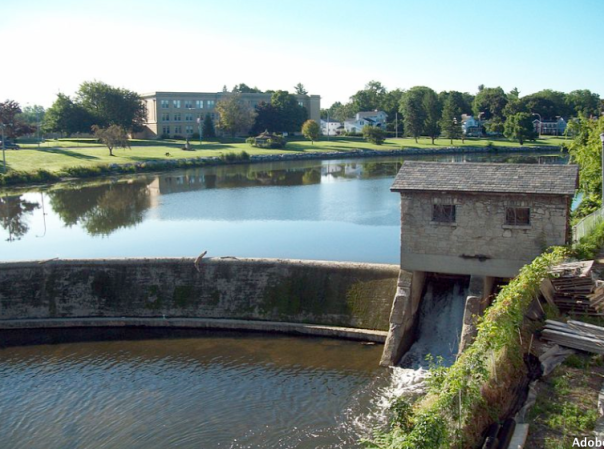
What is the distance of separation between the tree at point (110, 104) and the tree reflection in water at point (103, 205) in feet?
138

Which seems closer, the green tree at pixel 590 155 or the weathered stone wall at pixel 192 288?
the weathered stone wall at pixel 192 288

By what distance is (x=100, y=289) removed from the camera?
2562cm

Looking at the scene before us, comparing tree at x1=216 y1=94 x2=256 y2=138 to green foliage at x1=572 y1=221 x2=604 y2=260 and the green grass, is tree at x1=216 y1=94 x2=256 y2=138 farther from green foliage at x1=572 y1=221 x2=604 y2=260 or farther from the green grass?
green foliage at x1=572 y1=221 x2=604 y2=260

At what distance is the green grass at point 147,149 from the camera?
8125cm

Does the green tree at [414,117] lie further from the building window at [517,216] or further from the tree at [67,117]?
the building window at [517,216]

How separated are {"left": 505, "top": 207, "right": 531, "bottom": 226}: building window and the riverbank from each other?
5917 cm

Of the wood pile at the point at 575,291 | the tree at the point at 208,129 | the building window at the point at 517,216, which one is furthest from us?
the tree at the point at 208,129

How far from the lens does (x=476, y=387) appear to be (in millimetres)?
12797

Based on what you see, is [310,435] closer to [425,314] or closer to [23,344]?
[425,314]

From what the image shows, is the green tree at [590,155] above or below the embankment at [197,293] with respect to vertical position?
above

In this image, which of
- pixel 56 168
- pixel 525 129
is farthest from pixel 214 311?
pixel 525 129

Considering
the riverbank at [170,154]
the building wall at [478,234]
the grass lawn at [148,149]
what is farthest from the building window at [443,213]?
the grass lawn at [148,149]

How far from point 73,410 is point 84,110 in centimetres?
9872

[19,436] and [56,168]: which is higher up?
[56,168]
